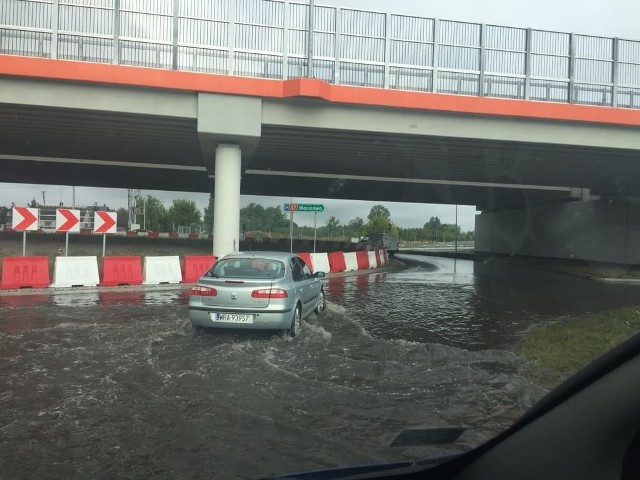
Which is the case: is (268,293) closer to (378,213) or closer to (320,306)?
(320,306)

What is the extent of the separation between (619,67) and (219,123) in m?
14.2

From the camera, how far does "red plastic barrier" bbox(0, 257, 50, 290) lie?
48.1 ft

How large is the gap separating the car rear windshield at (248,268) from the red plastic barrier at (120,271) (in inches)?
319

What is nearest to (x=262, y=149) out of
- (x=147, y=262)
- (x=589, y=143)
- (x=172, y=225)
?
(x=147, y=262)

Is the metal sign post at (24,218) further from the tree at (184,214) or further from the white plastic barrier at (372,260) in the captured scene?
the tree at (184,214)

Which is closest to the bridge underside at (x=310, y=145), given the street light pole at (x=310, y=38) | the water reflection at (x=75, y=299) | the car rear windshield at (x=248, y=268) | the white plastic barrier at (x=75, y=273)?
the street light pole at (x=310, y=38)

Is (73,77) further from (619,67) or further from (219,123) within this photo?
(619,67)

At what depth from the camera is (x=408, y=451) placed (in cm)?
397

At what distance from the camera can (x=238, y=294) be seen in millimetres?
8391

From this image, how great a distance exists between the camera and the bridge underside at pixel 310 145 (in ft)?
56.7

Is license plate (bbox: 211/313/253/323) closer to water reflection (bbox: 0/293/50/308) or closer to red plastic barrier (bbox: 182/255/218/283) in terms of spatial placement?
water reflection (bbox: 0/293/50/308)

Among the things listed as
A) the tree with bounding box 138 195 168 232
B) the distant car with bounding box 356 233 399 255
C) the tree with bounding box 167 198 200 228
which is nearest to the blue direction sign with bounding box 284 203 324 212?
the distant car with bounding box 356 233 399 255

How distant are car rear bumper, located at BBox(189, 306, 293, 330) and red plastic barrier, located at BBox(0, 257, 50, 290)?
888cm

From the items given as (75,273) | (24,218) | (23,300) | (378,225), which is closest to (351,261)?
(75,273)
